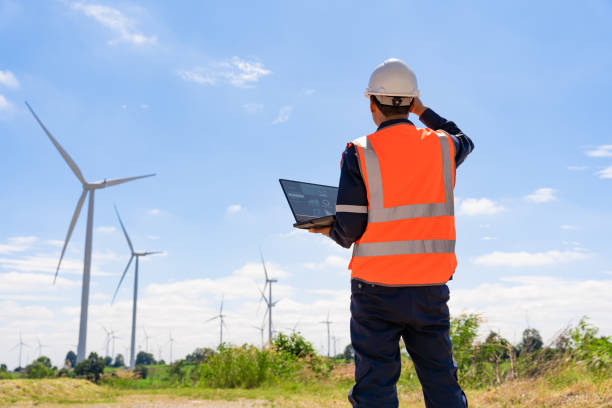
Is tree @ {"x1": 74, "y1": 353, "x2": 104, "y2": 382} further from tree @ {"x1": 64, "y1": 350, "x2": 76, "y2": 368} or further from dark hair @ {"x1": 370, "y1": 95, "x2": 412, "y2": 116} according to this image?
dark hair @ {"x1": 370, "y1": 95, "x2": 412, "y2": 116}

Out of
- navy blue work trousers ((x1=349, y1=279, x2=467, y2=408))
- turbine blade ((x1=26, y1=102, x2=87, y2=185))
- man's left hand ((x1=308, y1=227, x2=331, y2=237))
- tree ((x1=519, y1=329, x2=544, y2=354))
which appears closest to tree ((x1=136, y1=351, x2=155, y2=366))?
turbine blade ((x1=26, y1=102, x2=87, y2=185))

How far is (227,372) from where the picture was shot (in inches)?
572

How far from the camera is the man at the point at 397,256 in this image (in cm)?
276

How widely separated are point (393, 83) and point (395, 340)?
1533 mm

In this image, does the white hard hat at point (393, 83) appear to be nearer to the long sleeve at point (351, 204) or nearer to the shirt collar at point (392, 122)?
the shirt collar at point (392, 122)

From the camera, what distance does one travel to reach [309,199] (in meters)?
3.36

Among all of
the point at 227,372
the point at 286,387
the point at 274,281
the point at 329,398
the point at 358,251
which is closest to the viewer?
the point at 358,251

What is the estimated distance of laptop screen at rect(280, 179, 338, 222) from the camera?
3.23 meters

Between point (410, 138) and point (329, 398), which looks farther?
point (329, 398)

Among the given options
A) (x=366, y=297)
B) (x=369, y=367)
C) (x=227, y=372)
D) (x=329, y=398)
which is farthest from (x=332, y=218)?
(x=227, y=372)

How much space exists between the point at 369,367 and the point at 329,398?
7.51 metres

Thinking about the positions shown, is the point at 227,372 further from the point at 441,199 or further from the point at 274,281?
the point at 274,281

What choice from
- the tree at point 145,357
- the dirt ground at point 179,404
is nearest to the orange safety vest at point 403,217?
the dirt ground at point 179,404

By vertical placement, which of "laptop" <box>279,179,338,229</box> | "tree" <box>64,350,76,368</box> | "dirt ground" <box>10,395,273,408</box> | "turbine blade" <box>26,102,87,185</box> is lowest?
"tree" <box>64,350,76,368</box>
